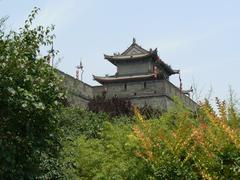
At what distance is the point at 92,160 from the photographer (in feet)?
35.4

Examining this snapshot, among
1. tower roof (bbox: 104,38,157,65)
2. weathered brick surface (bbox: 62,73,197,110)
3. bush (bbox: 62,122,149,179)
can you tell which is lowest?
bush (bbox: 62,122,149,179)

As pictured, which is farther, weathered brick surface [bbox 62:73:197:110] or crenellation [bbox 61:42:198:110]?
crenellation [bbox 61:42:198:110]

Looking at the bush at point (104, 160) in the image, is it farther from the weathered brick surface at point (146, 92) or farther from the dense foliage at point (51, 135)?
the weathered brick surface at point (146, 92)

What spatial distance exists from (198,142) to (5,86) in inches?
108

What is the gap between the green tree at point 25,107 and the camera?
6328 mm

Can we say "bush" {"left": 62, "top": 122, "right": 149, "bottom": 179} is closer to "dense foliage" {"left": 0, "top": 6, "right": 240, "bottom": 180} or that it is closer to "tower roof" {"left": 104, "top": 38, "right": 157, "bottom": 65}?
"dense foliage" {"left": 0, "top": 6, "right": 240, "bottom": 180}

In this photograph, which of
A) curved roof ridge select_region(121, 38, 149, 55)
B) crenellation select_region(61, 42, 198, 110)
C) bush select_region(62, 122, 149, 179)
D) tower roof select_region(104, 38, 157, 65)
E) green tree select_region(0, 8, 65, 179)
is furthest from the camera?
curved roof ridge select_region(121, 38, 149, 55)

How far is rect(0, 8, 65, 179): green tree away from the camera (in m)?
6.33

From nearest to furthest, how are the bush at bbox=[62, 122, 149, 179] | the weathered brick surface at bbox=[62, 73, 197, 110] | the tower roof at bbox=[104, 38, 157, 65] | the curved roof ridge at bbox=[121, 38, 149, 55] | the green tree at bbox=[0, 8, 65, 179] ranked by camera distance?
the green tree at bbox=[0, 8, 65, 179], the bush at bbox=[62, 122, 149, 179], the weathered brick surface at bbox=[62, 73, 197, 110], the tower roof at bbox=[104, 38, 157, 65], the curved roof ridge at bbox=[121, 38, 149, 55]

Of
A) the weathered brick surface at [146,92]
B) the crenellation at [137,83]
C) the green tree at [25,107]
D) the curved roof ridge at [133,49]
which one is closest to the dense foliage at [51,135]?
the green tree at [25,107]

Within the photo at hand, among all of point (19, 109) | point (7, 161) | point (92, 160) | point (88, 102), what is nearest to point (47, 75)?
point (19, 109)

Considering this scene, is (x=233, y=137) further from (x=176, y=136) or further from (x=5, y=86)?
(x=5, y=86)

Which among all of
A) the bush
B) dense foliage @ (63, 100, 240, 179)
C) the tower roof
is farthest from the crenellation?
dense foliage @ (63, 100, 240, 179)

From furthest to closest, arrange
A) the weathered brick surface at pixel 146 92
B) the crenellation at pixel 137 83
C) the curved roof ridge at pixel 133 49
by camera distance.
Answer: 1. the curved roof ridge at pixel 133 49
2. the crenellation at pixel 137 83
3. the weathered brick surface at pixel 146 92
